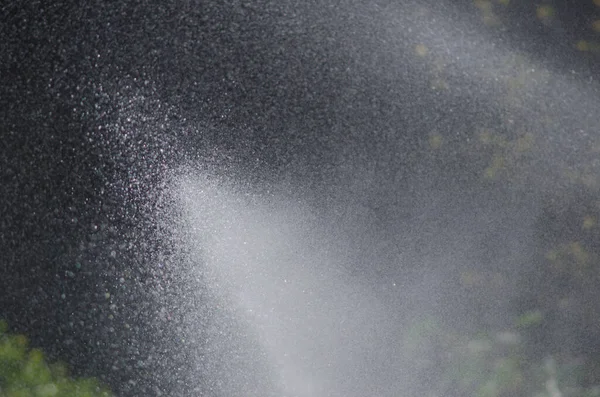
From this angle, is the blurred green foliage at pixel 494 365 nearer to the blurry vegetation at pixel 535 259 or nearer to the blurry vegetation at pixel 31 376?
the blurry vegetation at pixel 535 259

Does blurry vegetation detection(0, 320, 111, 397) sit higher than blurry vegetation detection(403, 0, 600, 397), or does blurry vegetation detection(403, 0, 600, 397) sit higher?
blurry vegetation detection(403, 0, 600, 397)

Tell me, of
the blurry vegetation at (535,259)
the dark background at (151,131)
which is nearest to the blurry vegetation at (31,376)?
the dark background at (151,131)

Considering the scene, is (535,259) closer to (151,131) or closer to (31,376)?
(151,131)

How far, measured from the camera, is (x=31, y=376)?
1.37 metres

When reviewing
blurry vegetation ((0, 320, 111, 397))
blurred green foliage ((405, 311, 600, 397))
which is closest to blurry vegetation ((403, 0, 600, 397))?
blurred green foliage ((405, 311, 600, 397))

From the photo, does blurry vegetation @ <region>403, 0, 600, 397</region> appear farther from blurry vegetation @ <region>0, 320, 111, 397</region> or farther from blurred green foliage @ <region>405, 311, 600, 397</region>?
blurry vegetation @ <region>0, 320, 111, 397</region>

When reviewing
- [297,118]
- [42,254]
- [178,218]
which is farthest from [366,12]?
[42,254]

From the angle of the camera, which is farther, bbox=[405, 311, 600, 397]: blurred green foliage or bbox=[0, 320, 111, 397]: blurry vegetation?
bbox=[405, 311, 600, 397]: blurred green foliage

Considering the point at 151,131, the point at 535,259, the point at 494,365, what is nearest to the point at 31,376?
the point at 151,131

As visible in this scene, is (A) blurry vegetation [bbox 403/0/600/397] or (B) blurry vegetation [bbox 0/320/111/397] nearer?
(B) blurry vegetation [bbox 0/320/111/397]

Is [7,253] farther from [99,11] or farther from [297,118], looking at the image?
[297,118]

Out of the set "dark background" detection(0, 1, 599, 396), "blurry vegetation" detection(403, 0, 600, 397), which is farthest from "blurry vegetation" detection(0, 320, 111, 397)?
"blurry vegetation" detection(403, 0, 600, 397)

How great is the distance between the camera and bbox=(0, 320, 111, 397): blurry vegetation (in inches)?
53.3

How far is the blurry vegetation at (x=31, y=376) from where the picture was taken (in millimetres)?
1354
